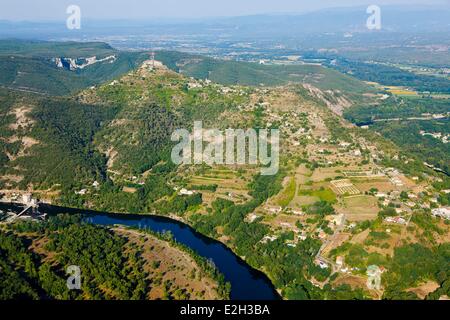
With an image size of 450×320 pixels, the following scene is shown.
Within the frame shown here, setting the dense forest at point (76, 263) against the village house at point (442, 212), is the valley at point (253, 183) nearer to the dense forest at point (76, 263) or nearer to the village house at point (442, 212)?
the village house at point (442, 212)

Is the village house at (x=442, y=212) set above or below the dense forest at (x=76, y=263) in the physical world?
above

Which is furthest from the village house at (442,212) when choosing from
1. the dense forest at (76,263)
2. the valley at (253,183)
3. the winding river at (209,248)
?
the dense forest at (76,263)

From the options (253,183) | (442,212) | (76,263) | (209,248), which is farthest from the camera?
(253,183)

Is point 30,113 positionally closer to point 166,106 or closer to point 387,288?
point 166,106

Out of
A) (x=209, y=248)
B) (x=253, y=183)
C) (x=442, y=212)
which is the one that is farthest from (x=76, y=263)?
(x=442, y=212)

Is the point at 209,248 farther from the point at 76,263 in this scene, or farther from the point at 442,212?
the point at 442,212

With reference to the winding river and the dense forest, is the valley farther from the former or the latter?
the dense forest

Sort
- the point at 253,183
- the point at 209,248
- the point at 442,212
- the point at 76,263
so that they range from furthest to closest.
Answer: the point at 253,183, the point at 442,212, the point at 209,248, the point at 76,263

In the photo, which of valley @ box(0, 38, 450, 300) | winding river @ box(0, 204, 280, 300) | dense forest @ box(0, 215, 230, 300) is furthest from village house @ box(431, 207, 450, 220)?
dense forest @ box(0, 215, 230, 300)

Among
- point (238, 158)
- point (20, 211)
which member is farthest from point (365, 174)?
point (20, 211)
